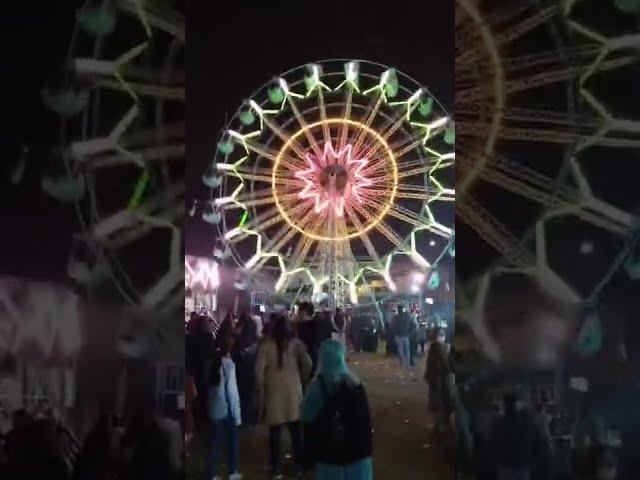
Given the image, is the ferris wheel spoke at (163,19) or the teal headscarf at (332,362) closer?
the teal headscarf at (332,362)

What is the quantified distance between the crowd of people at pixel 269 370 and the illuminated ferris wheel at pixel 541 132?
37cm

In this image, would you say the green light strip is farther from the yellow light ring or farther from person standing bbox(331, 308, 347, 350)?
person standing bbox(331, 308, 347, 350)

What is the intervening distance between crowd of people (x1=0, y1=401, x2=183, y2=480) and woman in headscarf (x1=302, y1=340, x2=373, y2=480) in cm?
63

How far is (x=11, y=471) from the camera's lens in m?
3.11

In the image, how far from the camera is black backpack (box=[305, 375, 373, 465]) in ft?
9.72

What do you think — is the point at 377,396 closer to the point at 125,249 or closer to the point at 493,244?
the point at 493,244

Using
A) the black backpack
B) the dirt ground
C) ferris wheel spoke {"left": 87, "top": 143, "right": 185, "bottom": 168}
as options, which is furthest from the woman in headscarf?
ferris wheel spoke {"left": 87, "top": 143, "right": 185, "bottom": 168}

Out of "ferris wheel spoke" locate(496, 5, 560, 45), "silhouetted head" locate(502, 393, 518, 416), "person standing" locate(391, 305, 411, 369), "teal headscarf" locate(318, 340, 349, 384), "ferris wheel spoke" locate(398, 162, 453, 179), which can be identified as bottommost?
"silhouetted head" locate(502, 393, 518, 416)

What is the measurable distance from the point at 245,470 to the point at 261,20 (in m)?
2.24

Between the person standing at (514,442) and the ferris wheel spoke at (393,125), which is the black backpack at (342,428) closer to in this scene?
the person standing at (514,442)

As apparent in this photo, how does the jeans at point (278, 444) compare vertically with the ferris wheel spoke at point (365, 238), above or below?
below

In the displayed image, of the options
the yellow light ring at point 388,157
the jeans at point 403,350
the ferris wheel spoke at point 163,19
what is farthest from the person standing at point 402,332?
the ferris wheel spoke at point 163,19

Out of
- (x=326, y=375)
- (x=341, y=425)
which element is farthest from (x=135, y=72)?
(x=341, y=425)

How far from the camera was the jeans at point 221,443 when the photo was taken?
330 cm
